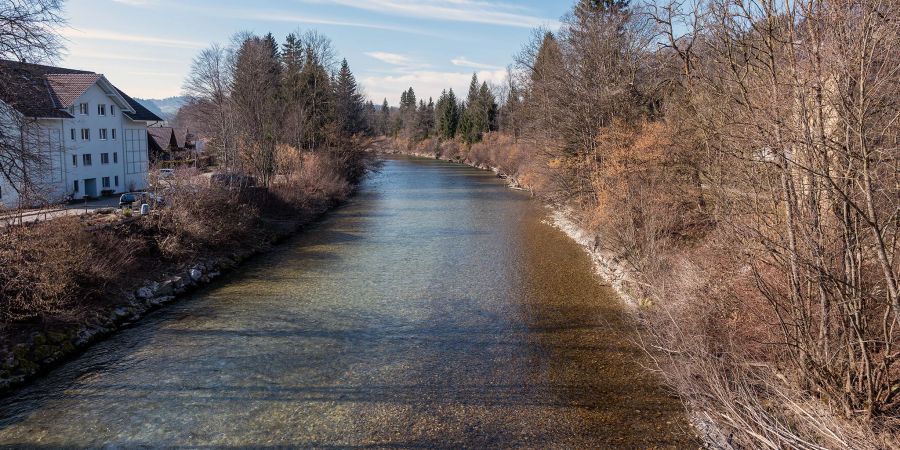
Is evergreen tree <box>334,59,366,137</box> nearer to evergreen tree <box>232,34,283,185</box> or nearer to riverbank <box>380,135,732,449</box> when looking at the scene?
evergreen tree <box>232,34,283,185</box>

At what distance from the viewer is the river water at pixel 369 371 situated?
26.4 feet

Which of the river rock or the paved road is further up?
the paved road

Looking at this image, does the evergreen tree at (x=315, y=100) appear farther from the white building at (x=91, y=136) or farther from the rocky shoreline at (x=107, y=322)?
the rocky shoreline at (x=107, y=322)

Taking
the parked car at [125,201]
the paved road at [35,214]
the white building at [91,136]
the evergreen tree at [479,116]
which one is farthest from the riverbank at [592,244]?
the white building at [91,136]

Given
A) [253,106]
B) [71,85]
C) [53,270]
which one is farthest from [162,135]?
[53,270]

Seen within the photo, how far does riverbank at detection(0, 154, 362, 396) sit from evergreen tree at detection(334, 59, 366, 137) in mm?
17342

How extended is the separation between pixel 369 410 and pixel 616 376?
13.9ft

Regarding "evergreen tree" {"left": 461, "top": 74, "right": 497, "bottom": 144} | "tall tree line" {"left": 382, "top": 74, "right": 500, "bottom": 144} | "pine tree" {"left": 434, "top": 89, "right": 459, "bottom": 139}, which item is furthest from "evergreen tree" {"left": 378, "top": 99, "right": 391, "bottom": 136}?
"evergreen tree" {"left": 461, "top": 74, "right": 497, "bottom": 144}

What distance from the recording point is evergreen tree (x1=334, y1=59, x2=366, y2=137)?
3981cm

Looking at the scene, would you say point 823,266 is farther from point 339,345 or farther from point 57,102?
point 57,102

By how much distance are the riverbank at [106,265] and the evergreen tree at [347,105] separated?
683 inches

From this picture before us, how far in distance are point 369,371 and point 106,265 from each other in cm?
802

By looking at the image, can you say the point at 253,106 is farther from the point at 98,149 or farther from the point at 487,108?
the point at 487,108

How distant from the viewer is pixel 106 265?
1384 cm
